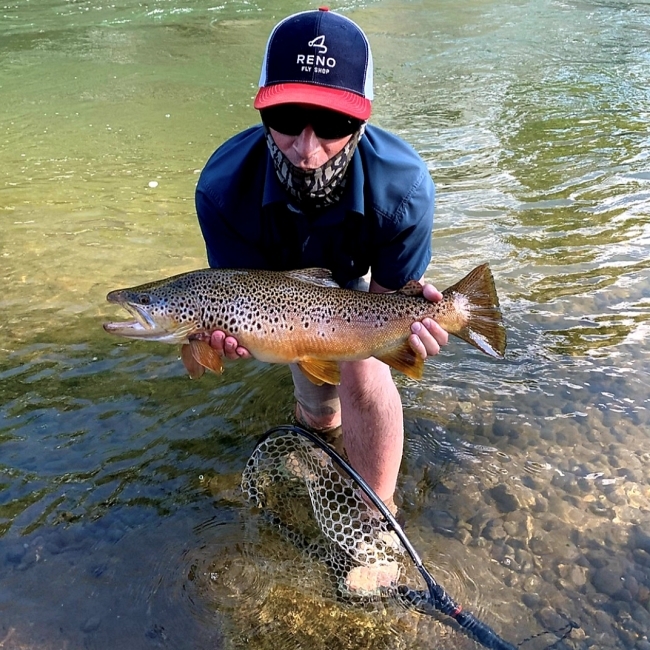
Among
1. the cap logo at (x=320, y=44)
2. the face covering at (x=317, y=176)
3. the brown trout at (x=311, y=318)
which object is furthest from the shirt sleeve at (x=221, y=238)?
the cap logo at (x=320, y=44)

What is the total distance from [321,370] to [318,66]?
4.39 ft

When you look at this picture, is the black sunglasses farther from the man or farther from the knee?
the knee

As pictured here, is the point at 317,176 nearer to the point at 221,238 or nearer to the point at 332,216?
the point at 332,216

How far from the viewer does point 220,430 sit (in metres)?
4.35

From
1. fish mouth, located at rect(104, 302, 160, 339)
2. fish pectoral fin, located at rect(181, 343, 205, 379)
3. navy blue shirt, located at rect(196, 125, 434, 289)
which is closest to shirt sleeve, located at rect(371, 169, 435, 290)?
navy blue shirt, located at rect(196, 125, 434, 289)

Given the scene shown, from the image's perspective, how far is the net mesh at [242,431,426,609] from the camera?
3.17 meters

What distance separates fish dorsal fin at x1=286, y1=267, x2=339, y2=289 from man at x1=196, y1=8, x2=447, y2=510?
14 centimetres

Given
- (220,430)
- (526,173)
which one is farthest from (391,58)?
(220,430)

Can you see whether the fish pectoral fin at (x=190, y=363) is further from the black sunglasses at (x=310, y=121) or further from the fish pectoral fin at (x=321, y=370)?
the black sunglasses at (x=310, y=121)

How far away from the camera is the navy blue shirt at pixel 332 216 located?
9.95 feet

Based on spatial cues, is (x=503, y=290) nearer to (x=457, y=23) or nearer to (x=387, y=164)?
(x=387, y=164)

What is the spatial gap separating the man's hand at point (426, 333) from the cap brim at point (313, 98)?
0.85 meters

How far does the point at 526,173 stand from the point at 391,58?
7.82 m

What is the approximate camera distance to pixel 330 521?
3.48 m
